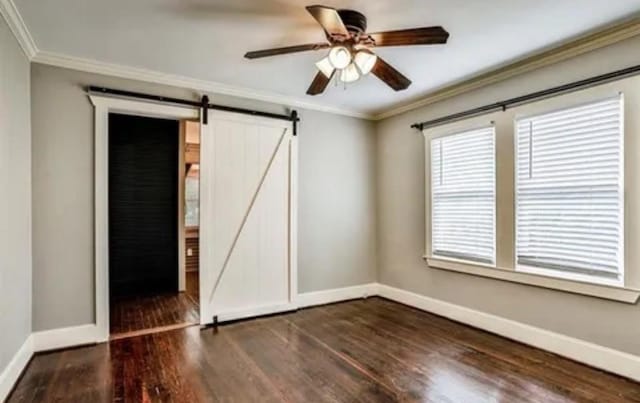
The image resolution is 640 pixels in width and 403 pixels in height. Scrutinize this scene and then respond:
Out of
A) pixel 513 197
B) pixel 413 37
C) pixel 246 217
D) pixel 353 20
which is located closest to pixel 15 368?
pixel 246 217

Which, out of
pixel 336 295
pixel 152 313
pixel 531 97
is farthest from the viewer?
pixel 336 295

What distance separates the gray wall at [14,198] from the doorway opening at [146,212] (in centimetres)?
194

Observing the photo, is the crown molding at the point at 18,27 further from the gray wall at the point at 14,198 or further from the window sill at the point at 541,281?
the window sill at the point at 541,281

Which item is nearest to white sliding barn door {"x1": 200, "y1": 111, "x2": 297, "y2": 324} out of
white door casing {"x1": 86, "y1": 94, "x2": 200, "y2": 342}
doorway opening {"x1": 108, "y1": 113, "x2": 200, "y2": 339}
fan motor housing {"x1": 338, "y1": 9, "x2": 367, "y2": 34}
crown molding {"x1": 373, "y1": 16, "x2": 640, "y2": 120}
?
white door casing {"x1": 86, "y1": 94, "x2": 200, "y2": 342}

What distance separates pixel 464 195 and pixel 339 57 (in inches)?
88.7

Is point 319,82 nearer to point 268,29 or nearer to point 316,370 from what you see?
point 268,29

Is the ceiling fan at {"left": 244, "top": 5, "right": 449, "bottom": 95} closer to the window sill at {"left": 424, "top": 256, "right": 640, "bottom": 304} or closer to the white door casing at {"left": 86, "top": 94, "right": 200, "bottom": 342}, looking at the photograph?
the white door casing at {"left": 86, "top": 94, "right": 200, "bottom": 342}

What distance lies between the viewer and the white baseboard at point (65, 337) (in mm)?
3063

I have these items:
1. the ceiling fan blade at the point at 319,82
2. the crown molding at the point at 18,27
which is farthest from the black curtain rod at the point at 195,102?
the ceiling fan blade at the point at 319,82

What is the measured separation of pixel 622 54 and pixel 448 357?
8.71 feet

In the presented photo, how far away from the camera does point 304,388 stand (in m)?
2.51

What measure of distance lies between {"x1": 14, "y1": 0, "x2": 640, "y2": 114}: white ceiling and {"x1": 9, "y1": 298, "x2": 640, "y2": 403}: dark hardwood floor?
2.52 m

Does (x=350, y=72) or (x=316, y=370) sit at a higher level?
(x=350, y=72)

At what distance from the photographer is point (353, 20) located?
95.1 inches
